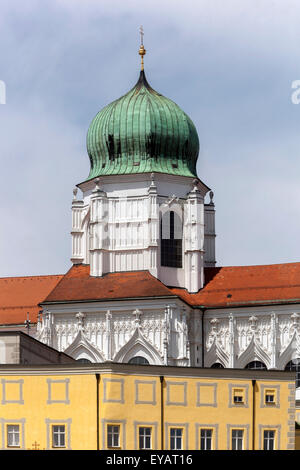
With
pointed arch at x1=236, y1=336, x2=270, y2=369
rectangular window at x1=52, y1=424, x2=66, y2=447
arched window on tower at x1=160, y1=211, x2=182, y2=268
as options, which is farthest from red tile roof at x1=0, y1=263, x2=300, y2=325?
rectangular window at x1=52, y1=424, x2=66, y2=447

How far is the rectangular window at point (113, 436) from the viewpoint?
64.3 m

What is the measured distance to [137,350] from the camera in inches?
3551

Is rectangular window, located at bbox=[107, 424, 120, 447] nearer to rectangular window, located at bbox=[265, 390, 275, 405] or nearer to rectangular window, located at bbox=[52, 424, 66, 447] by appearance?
rectangular window, located at bbox=[52, 424, 66, 447]

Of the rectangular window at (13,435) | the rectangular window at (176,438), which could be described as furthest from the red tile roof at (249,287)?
the rectangular window at (13,435)

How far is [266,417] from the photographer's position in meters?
66.9

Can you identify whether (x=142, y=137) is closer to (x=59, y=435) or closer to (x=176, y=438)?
(x=176, y=438)

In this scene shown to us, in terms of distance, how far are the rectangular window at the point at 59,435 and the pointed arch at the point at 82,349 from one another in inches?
1019

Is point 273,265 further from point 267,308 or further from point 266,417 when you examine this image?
point 266,417

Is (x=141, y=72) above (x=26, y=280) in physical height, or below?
above

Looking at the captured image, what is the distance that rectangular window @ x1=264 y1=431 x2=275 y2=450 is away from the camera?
6631 cm

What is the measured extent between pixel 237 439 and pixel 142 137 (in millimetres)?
33059
